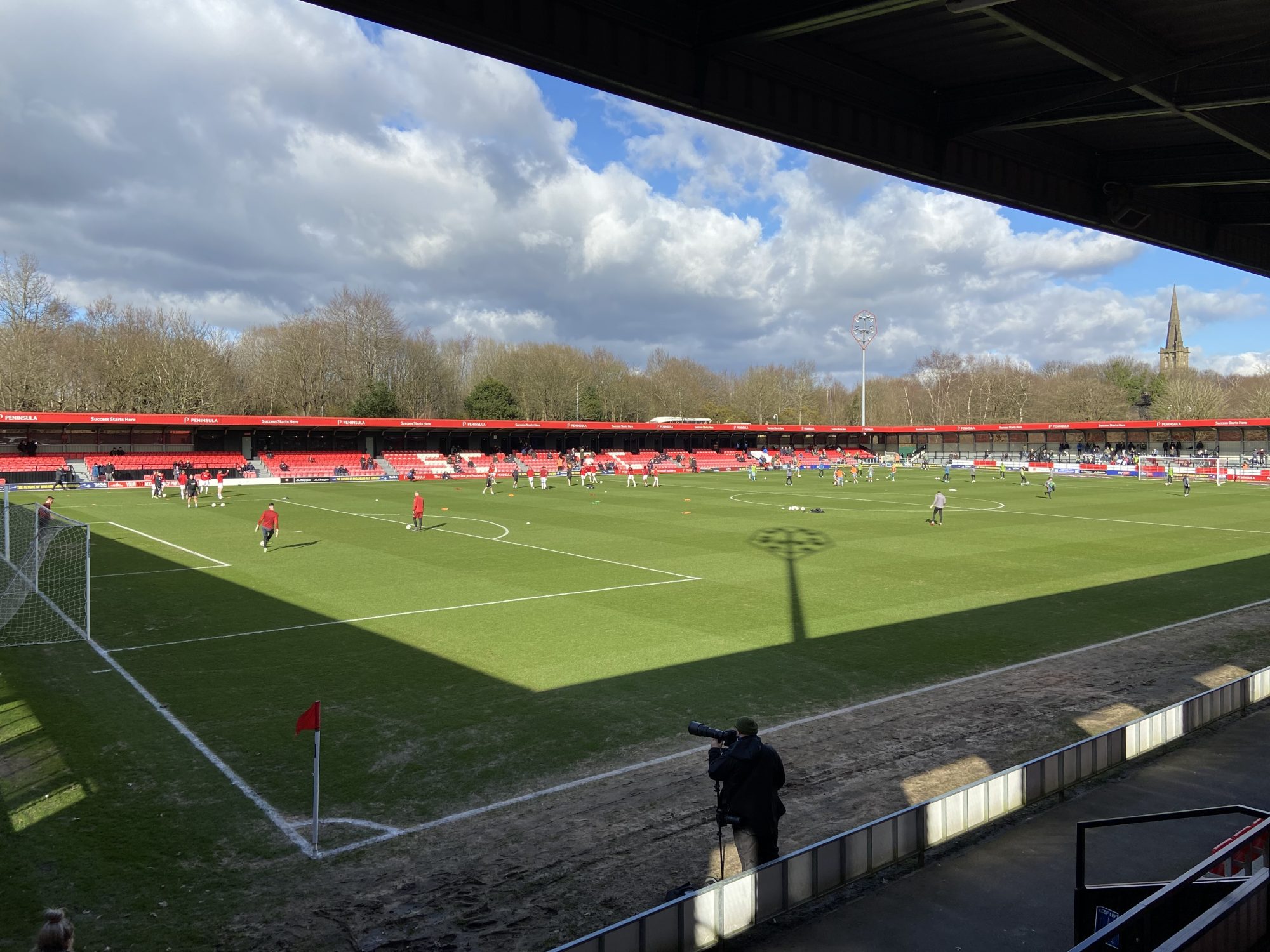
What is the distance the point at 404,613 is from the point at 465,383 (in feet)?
343

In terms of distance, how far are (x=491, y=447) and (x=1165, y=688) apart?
2930 inches

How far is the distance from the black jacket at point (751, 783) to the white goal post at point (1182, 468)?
219ft

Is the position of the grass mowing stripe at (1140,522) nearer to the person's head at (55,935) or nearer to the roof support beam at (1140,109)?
the roof support beam at (1140,109)

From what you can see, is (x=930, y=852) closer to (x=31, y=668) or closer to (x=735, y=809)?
(x=735, y=809)

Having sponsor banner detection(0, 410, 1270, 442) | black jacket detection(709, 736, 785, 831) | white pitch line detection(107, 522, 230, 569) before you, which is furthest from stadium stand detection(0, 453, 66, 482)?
black jacket detection(709, 736, 785, 831)

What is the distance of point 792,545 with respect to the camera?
2841cm

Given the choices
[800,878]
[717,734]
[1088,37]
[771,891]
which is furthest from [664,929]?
[1088,37]

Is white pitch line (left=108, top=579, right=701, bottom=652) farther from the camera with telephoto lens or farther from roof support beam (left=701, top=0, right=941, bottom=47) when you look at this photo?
roof support beam (left=701, top=0, right=941, bottom=47)

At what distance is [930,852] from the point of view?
7.30m

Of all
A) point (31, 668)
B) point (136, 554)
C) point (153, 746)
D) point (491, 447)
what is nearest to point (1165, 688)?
point (153, 746)

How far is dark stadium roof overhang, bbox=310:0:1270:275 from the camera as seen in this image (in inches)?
373

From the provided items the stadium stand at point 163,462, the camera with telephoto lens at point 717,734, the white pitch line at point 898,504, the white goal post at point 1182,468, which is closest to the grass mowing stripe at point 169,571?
the camera with telephoto lens at point 717,734

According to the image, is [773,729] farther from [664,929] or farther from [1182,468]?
[1182,468]

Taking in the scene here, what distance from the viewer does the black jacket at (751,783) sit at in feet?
21.6
